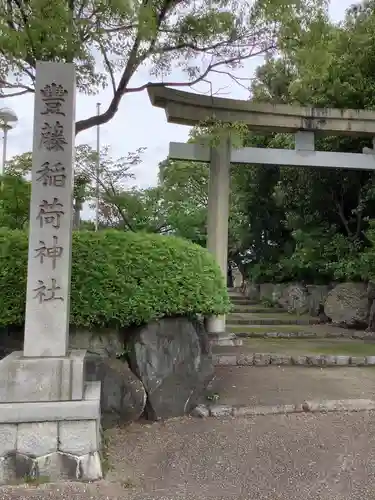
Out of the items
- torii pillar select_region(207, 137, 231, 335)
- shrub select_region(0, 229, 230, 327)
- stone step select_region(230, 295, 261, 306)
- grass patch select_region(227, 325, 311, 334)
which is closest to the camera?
shrub select_region(0, 229, 230, 327)

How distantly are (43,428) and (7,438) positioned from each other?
0.29 m

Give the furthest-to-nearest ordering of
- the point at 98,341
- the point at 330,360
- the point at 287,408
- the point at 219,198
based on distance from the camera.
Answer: the point at 219,198
the point at 330,360
the point at 287,408
the point at 98,341

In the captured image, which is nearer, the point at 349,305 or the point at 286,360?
the point at 286,360

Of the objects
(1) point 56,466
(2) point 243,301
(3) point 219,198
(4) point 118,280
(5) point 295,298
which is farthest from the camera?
(2) point 243,301

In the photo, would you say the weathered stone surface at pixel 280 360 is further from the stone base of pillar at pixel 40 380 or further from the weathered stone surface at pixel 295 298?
the weathered stone surface at pixel 295 298

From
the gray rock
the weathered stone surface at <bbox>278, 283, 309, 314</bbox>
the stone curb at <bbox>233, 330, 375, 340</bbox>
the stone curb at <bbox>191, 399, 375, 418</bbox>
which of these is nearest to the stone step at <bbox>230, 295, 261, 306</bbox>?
the weathered stone surface at <bbox>278, 283, 309, 314</bbox>

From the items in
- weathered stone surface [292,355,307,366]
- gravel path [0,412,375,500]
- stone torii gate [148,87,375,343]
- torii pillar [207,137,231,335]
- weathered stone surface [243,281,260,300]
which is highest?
stone torii gate [148,87,375,343]

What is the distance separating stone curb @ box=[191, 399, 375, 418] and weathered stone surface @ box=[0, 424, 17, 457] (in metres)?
1.98

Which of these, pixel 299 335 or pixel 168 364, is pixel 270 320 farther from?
pixel 168 364

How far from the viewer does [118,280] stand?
4.62 meters

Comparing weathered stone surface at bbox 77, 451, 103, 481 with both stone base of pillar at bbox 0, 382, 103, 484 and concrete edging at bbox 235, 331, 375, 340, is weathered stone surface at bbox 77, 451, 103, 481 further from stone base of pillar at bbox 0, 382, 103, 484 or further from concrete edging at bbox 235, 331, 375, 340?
concrete edging at bbox 235, 331, 375, 340

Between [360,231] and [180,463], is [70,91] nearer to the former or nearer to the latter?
[180,463]

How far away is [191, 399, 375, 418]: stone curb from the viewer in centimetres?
502

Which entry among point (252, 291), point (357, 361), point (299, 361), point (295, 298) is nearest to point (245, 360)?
point (299, 361)
